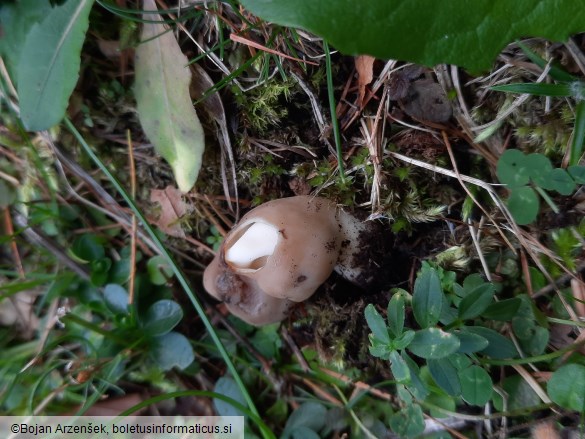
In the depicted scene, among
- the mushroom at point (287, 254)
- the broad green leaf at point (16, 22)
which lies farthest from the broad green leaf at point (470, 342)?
the broad green leaf at point (16, 22)

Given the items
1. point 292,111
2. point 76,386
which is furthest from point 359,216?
point 76,386

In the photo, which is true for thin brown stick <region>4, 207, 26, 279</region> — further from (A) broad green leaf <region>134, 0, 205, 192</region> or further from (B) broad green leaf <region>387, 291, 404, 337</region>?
(B) broad green leaf <region>387, 291, 404, 337</region>

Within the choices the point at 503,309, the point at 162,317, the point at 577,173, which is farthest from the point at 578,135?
the point at 162,317

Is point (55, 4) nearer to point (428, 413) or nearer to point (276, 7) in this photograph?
point (276, 7)

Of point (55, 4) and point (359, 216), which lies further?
point (55, 4)

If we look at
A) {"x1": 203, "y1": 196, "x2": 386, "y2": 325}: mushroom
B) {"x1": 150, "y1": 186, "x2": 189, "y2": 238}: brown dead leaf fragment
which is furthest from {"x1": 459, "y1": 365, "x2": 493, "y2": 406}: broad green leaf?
{"x1": 150, "y1": 186, "x2": 189, "y2": 238}: brown dead leaf fragment

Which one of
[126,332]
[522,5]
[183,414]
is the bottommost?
[183,414]

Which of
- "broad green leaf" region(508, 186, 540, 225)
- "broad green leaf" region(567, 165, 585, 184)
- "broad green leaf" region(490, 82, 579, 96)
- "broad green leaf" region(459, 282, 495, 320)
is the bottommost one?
"broad green leaf" region(459, 282, 495, 320)
